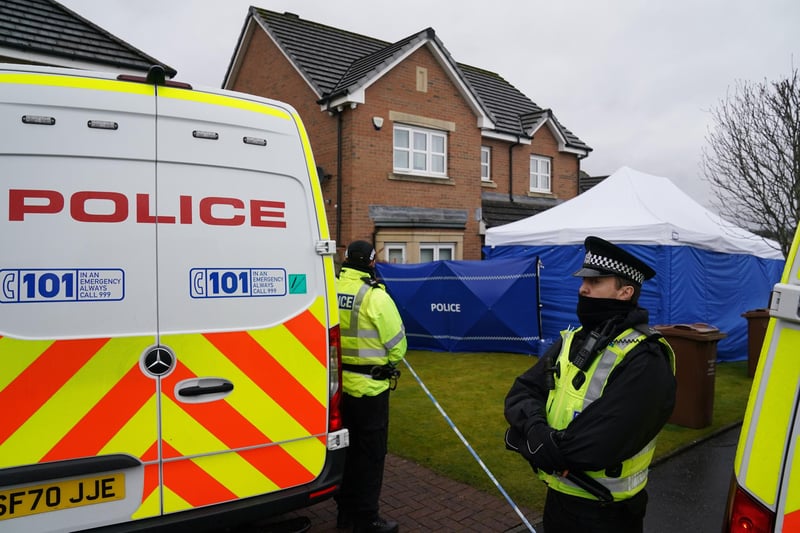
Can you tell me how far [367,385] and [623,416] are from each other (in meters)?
2.00

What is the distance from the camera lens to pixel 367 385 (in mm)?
3752

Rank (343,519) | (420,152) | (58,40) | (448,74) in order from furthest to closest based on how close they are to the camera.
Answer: (448,74)
(420,152)
(58,40)
(343,519)

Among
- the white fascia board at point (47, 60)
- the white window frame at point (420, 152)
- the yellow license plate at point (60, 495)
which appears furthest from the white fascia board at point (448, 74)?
the yellow license plate at point (60, 495)

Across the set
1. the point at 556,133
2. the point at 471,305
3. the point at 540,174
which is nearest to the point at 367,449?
the point at 471,305

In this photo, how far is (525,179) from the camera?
18.8 meters

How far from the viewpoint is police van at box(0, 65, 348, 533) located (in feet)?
7.51

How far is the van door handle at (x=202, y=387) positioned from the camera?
2553mm

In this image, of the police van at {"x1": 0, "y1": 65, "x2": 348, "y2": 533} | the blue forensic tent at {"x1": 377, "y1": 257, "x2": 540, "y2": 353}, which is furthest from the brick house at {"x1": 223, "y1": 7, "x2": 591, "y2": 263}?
the police van at {"x1": 0, "y1": 65, "x2": 348, "y2": 533}

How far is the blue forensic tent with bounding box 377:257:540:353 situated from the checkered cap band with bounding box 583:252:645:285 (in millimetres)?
8139

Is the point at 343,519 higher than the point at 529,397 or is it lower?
lower

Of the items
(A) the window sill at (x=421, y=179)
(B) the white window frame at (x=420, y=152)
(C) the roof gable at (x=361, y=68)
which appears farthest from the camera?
(B) the white window frame at (x=420, y=152)

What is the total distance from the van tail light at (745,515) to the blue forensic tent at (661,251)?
8663 mm

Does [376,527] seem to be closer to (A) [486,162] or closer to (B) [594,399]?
(B) [594,399]

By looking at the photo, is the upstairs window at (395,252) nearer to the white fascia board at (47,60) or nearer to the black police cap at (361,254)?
the white fascia board at (47,60)
